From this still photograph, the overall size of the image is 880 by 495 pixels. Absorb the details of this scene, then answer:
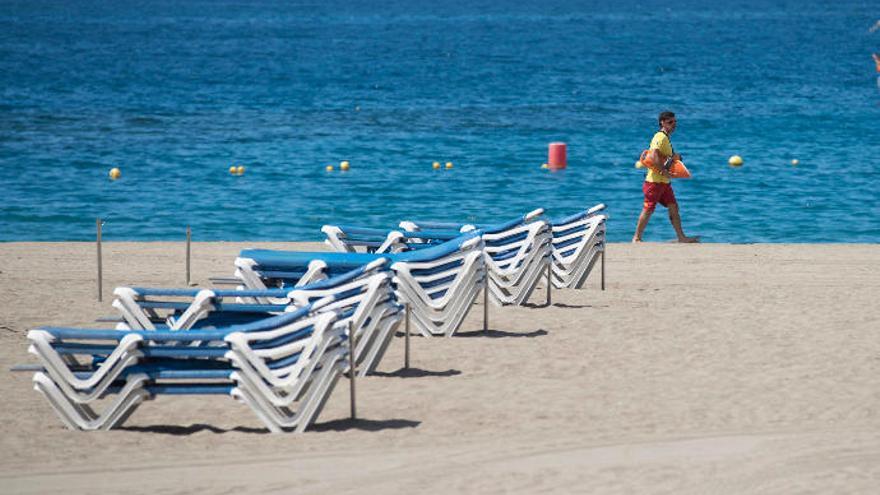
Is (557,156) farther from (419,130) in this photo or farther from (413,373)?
(413,373)

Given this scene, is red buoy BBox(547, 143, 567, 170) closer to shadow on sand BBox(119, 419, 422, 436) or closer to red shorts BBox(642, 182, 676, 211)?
red shorts BBox(642, 182, 676, 211)

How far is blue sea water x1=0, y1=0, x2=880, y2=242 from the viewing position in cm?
2383

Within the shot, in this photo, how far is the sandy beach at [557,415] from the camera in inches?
313

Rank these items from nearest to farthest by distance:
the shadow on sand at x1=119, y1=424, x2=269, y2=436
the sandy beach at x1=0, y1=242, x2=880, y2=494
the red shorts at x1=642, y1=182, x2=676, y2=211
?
the sandy beach at x1=0, y1=242, x2=880, y2=494 → the shadow on sand at x1=119, y1=424, x2=269, y2=436 → the red shorts at x1=642, y1=182, x2=676, y2=211

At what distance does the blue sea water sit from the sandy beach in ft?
28.9

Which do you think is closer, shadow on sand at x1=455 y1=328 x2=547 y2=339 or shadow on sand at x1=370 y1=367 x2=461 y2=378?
shadow on sand at x1=370 y1=367 x2=461 y2=378

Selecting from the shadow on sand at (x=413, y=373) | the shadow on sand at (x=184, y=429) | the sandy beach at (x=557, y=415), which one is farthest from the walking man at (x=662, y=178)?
the shadow on sand at (x=184, y=429)

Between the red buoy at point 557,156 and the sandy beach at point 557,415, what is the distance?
14720 millimetres

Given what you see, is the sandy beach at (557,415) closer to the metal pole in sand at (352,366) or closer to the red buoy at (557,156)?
the metal pole in sand at (352,366)

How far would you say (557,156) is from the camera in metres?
28.8

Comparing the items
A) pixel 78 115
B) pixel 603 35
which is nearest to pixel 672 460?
pixel 78 115

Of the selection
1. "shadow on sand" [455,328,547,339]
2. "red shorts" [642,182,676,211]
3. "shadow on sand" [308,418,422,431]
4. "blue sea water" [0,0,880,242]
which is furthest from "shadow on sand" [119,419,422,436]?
"blue sea water" [0,0,880,242]

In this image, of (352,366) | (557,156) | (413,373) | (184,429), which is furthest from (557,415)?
(557,156)

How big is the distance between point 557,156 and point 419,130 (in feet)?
25.6
